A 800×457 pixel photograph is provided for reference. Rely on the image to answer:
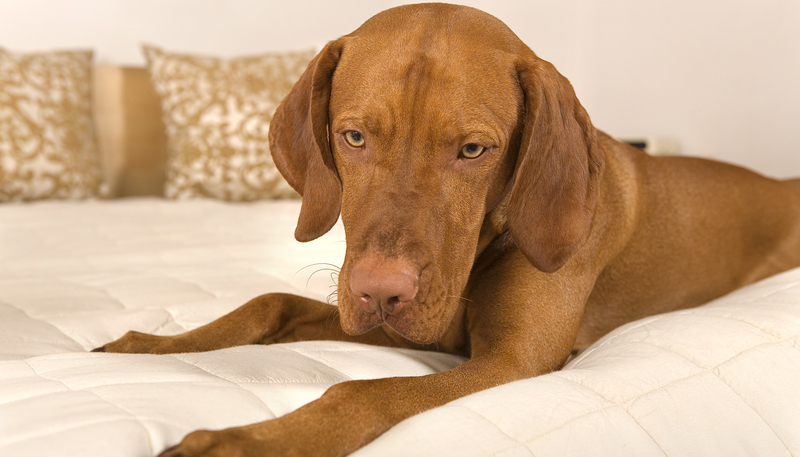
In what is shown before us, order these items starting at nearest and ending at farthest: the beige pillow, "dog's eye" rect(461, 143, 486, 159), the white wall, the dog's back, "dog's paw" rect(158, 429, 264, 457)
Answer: "dog's paw" rect(158, 429, 264, 457) < "dog's eye" rect(461, 143, 486, 159) < the dog's back < the beige pillow < the white wall

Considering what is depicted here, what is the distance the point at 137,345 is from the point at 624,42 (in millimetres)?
4982

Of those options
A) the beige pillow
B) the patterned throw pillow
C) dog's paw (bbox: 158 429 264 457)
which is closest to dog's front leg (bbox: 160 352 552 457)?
dog's paw (bbox: 158 429 264 457)

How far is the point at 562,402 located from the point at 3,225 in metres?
2.89

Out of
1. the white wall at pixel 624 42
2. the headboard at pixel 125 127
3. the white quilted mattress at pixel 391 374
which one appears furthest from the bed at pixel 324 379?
the white wall at pixel 624 42

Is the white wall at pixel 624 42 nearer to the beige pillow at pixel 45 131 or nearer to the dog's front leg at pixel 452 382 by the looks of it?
the beige pillow at pixel 45 131

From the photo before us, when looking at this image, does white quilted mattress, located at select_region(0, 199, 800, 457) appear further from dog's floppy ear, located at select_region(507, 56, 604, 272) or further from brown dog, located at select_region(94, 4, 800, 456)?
dog's floppy ear, located at select_region(507, 56, 604, 272)

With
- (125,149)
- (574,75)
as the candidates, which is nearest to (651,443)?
(125,149)

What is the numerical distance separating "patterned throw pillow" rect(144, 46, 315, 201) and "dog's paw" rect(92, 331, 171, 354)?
266cm

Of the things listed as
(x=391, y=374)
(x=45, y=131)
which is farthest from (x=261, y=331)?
(x=45, y=131)

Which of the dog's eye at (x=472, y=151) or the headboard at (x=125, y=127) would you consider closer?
the dog's eye at (x=472, y=151)

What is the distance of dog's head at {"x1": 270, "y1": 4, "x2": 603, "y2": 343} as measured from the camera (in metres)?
1.28

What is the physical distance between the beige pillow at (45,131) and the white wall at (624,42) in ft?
2.18

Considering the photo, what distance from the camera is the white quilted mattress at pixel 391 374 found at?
3.08 ft

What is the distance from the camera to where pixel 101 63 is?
→ 4.82m
